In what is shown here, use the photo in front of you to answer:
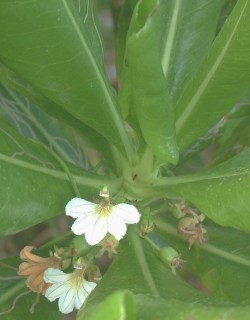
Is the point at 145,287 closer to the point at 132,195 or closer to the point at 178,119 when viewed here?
the point at 132,195

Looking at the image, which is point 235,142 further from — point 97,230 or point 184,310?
point 184,310

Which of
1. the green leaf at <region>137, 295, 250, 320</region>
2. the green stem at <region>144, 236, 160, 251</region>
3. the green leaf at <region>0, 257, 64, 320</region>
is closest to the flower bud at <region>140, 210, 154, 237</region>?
the green stem at <region>144, 236, 160, 251</region>

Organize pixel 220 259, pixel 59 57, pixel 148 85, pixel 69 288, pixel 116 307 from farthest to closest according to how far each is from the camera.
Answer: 1. pixel 220 259
2. pixel 69 288
3. pixel 59 57
4. pixel 148 85
5. pixel 116 307

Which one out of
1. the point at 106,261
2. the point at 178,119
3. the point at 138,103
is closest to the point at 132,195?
the point at 178,119

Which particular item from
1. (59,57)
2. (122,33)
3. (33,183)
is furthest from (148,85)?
(122,33)

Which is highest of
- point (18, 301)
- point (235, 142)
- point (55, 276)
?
point (55, 276)

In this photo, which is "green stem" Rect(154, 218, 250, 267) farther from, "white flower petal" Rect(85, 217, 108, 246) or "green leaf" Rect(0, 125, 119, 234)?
"white flower petal" Rect(85, 217, 108, 246)

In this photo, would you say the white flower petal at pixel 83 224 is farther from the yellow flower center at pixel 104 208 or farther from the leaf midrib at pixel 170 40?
the leaf midrib at pixel 170 40

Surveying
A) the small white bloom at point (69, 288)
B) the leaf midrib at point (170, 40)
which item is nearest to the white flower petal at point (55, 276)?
the small white bloom at point (69, 288)
